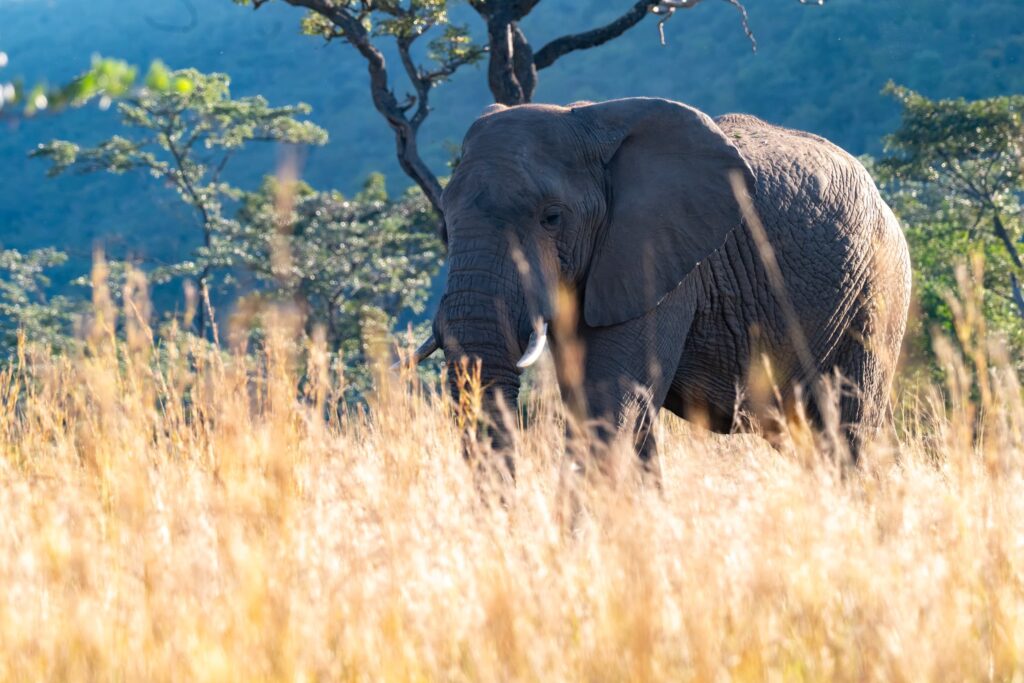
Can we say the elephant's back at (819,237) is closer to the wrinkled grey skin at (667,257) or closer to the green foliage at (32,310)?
the wrinkled grey skin at (667,257)

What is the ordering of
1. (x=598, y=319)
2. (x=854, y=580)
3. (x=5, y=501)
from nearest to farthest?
(x=854, y=580), (x=5, y=501), (x=598, y=319)

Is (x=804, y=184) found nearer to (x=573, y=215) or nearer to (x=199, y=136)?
(x=573, y=215)

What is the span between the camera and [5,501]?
4117 mm

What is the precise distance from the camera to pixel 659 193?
5621mm

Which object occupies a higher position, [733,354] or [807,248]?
[807,248]

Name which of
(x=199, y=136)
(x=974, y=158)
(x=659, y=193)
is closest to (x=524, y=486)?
(x=659, y=193)

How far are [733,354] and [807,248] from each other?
67 cm

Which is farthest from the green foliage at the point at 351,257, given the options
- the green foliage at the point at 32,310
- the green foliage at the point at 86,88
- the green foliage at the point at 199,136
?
the green foliage at the point at 86,88

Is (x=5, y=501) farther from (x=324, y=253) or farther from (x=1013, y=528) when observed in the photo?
(x=324, y=253)

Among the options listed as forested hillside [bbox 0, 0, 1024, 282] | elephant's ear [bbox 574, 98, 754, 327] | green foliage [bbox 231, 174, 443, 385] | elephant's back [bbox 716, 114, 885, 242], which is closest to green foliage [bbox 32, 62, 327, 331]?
green foliage [bbox 231, 174, 443, 385]

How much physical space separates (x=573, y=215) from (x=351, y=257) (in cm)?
2529

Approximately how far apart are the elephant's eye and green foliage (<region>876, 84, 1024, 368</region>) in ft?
56.9

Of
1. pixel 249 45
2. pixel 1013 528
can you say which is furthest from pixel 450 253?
pixel 249 45

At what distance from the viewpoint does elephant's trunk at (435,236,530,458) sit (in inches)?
196
